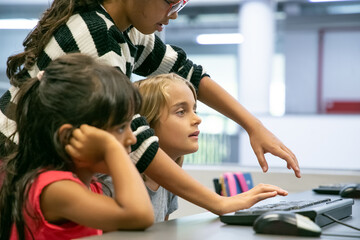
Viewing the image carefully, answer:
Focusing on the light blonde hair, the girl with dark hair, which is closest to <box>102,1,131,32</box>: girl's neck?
the girl with dark hair

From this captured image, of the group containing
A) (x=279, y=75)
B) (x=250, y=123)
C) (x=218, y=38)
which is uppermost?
(x=250, y=123)

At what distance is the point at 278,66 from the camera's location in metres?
6.07

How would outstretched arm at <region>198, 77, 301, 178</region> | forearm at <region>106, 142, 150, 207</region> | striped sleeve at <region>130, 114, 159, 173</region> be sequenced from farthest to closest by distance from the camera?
1. outstretched arm at <region>198, 77, 301, 178</region>
2. striped sleeve at <region>130, 114, 159, 173</region>
3. forearm at <region>106, 142, 150, 207</region>

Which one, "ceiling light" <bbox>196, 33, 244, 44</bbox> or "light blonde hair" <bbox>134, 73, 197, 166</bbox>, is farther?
"ceiling light" <bbox>196, 33, 244, 44</bbox>

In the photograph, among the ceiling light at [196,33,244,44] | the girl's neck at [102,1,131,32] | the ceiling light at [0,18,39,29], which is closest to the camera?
the girl's neck at [102,1,131,32]

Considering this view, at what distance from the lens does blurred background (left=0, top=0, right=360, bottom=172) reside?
330 centimetres

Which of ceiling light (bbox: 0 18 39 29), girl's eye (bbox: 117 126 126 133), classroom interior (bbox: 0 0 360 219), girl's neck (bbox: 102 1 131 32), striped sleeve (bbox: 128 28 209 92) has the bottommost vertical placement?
classroom interior (bbox: 0 0 360 219)

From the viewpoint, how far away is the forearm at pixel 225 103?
63.3 inches

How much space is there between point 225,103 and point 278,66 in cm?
455

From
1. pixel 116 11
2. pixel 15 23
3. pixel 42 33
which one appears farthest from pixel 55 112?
pixel 15 23

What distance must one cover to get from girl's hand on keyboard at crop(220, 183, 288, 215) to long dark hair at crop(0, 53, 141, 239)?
29 centimetres

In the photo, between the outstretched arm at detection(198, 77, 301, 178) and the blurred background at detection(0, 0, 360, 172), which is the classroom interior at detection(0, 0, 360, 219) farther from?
the outstretched arm at detection(198, 77, 301, 178)

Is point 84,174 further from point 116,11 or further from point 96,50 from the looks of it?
→ point 116,11

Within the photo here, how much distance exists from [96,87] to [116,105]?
0.05 metres
